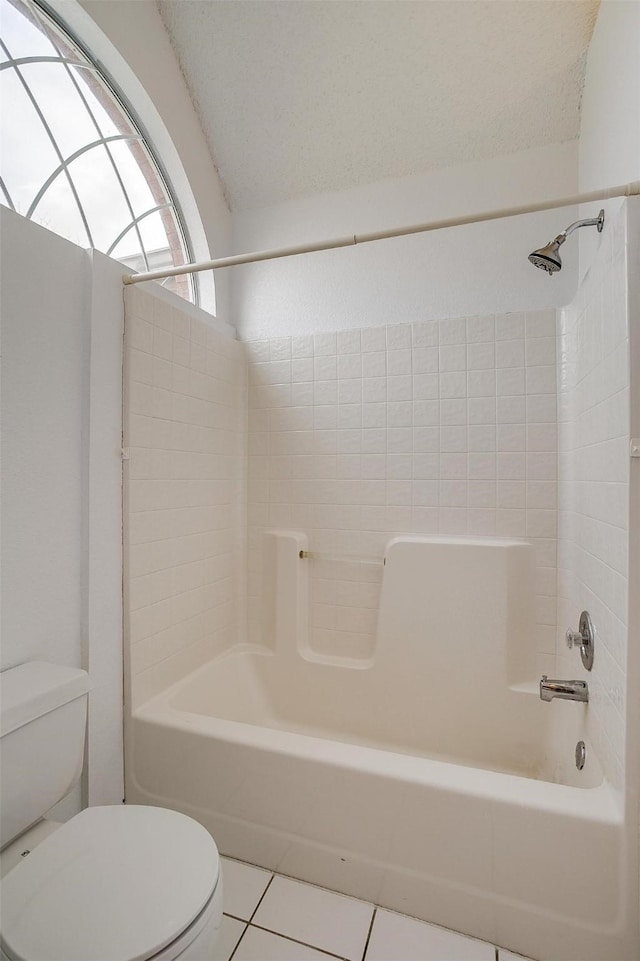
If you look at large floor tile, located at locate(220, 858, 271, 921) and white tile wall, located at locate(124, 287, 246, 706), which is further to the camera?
white tile wall, located at locate(124, 287, 246, 706)

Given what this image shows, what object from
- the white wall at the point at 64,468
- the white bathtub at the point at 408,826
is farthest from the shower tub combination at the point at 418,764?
the white wall at the point at 64,468

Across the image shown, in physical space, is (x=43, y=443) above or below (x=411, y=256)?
below

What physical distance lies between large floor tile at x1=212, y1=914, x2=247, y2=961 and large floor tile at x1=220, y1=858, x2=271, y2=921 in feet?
0.06

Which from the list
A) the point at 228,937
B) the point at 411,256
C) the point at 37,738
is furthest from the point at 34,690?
the point at 411,256

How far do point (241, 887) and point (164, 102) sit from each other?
9.14 feet

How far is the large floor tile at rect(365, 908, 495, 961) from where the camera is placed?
116cm

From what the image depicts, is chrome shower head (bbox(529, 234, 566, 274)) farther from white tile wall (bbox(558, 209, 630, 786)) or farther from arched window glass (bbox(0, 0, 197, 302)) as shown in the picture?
arched window glass (bbox(0, 0, 197, 302))

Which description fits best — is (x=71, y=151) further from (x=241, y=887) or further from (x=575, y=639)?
(x=241, y=887)

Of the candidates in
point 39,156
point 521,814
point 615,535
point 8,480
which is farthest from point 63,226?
point 521,814

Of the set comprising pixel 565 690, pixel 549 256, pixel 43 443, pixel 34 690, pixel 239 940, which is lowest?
pixel 239 940

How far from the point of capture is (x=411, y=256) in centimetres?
206

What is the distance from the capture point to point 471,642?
179 cm

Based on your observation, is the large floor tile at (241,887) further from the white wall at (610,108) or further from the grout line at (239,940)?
the white wall at (610,108)

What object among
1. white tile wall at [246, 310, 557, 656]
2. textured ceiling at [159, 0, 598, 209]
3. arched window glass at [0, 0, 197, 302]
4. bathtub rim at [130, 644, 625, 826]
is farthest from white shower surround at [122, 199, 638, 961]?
textured ceiling at [159, 0, 598, 209]
